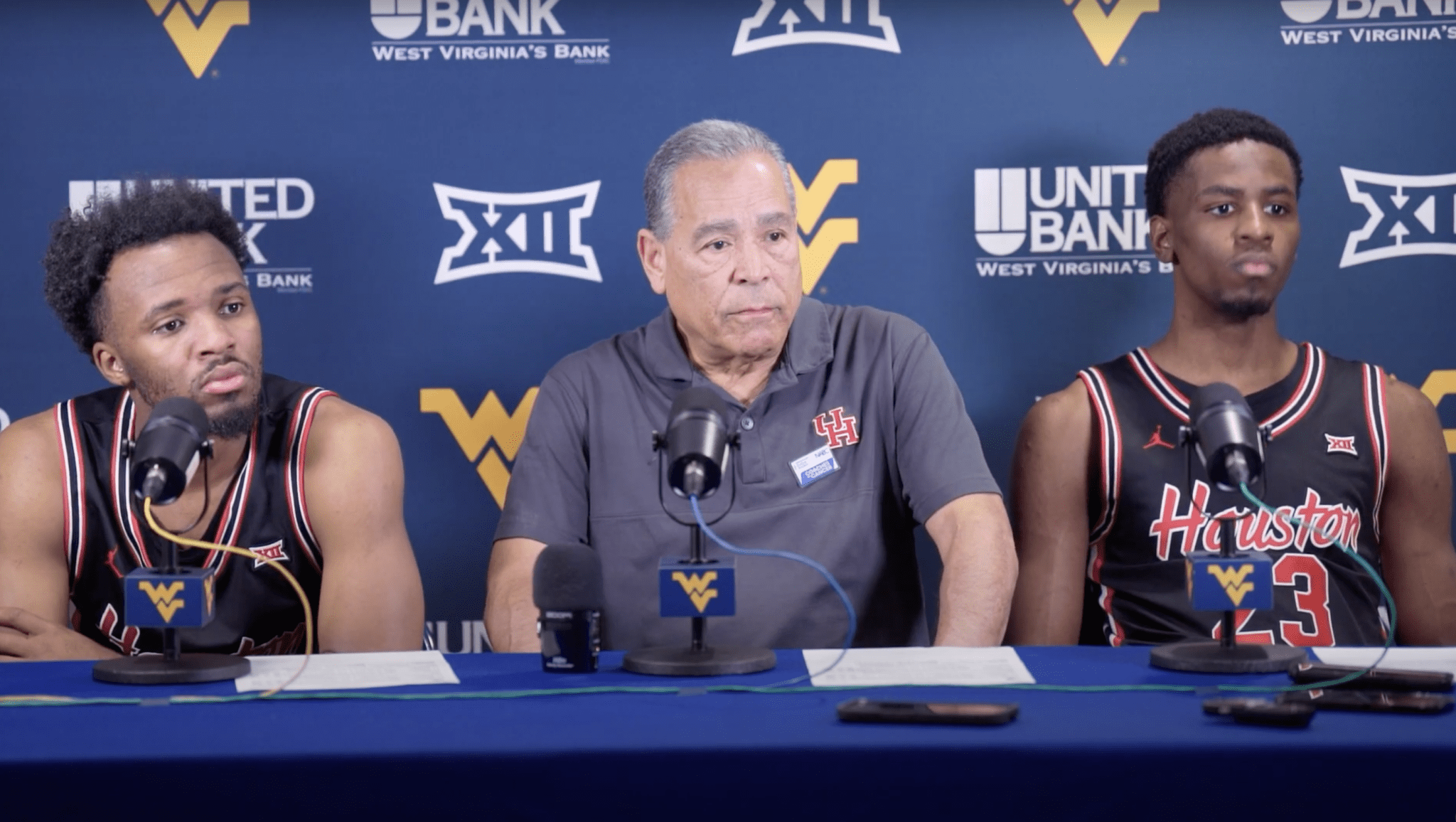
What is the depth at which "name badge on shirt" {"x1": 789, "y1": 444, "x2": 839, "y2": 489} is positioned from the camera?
2494 mm

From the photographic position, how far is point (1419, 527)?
2.68m

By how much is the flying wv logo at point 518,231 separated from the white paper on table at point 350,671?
1.38 m

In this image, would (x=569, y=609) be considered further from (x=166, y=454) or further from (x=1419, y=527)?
(x=1419, y=527)

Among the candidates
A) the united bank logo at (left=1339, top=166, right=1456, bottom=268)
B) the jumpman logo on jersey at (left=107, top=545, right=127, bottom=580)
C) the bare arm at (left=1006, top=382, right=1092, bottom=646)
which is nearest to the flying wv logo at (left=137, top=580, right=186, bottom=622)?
the jumpman logo on jersey at (left=107, top=545, right=127, bottom=580)

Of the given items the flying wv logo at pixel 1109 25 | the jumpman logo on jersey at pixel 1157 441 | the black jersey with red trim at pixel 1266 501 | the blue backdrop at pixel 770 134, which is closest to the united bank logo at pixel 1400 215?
the blue backdrop at pixel 770 134

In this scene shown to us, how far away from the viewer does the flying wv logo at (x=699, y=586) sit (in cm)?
168

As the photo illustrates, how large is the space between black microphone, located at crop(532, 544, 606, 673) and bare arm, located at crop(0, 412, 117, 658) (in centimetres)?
112

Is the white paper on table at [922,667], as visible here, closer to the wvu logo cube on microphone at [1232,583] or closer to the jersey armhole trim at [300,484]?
the wvu logo cube on microphone at [1232,583]

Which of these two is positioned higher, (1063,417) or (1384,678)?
(1063,417)

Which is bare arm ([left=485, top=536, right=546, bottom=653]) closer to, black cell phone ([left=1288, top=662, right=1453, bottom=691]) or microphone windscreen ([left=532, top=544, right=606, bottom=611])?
microphone windscreen ([left=532, top=544, right=606, bottom=611])

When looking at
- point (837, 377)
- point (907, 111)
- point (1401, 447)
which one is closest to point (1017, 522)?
point (837, 377)

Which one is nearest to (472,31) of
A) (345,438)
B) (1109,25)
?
(345,438)

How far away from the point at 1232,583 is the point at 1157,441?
1.08m

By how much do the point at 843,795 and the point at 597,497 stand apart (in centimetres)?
128
